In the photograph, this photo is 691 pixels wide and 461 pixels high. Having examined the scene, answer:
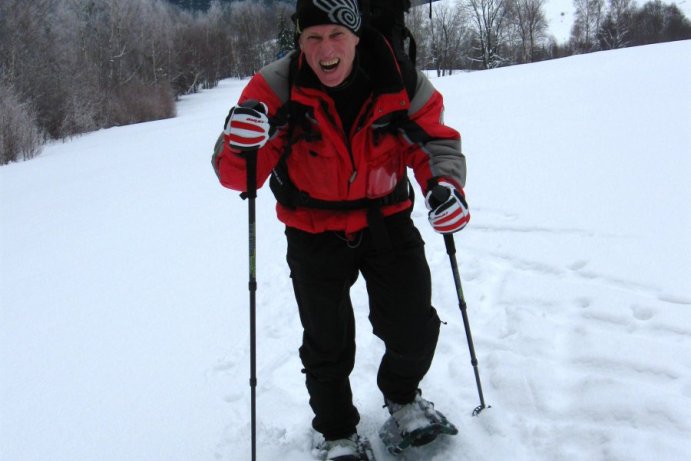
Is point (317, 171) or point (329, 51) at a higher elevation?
point (329, 51)

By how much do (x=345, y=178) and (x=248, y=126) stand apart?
417 millimetres

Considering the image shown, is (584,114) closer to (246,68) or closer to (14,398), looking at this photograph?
(14,398)

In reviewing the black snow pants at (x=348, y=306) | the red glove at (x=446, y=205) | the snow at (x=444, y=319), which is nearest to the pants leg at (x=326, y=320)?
the black snow pants at (x=348, y=306)

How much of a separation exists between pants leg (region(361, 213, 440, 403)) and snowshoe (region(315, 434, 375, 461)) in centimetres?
37

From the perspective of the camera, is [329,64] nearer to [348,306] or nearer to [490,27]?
[348,306]

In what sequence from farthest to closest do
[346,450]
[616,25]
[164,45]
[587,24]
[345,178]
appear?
[587,24], [616,25], [164,45], [346,450], [345,178]

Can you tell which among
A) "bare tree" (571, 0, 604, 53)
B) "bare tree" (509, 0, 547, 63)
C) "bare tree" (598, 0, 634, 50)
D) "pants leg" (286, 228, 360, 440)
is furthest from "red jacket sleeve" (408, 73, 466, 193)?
"bare tree" (571, 0, 604, 53)

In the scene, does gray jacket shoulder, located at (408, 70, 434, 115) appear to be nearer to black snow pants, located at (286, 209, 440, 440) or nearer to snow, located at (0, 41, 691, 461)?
black snow pants, located at (286, 209, 440, 440)

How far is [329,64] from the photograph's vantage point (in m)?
1.85

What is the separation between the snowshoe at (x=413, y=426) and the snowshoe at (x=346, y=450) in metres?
0.11

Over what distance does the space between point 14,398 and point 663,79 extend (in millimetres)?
10349

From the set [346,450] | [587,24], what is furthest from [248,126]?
[587,24]

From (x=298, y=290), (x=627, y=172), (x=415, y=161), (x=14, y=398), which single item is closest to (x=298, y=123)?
(x=415, y=161)

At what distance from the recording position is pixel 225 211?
251 inches
